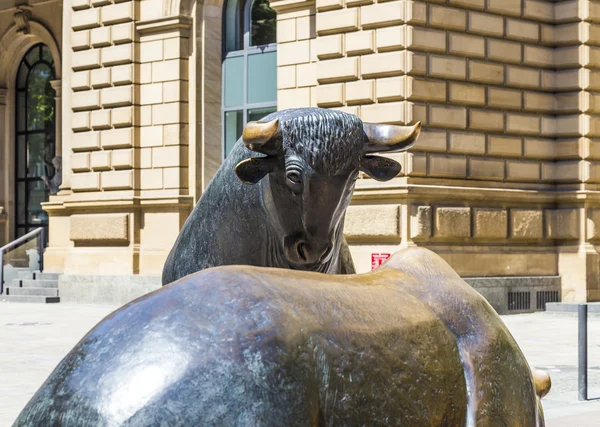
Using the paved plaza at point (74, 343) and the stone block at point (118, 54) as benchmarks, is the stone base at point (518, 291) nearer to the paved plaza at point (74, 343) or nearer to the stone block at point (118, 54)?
the paved plaza at point (74, 343)

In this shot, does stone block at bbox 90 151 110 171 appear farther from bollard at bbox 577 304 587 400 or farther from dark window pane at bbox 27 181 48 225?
bollard at bbox 577 304 587 400

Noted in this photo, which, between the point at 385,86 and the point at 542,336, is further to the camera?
the point at 385,86

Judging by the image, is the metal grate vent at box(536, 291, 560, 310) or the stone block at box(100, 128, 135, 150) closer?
the metal grate vent at box(536, 291, 560, 310)

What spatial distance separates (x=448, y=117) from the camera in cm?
1933

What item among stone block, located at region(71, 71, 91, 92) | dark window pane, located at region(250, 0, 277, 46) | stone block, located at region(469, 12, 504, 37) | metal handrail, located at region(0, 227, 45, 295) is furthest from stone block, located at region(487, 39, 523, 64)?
metal handrail, located at region(0, 227, 45, 295)

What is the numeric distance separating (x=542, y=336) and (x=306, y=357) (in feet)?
44.7

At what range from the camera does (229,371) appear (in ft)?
7.04

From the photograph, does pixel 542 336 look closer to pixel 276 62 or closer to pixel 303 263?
pixel 276 62

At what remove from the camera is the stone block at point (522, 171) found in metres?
20.3

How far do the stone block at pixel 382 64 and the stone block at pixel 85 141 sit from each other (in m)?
6.58

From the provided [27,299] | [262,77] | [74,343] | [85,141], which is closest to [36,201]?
[27,299]

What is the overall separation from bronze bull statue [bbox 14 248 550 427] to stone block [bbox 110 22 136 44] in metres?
20.8

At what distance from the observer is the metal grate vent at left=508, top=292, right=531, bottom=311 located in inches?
785

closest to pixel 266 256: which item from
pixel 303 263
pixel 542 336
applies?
pixel 303 263
